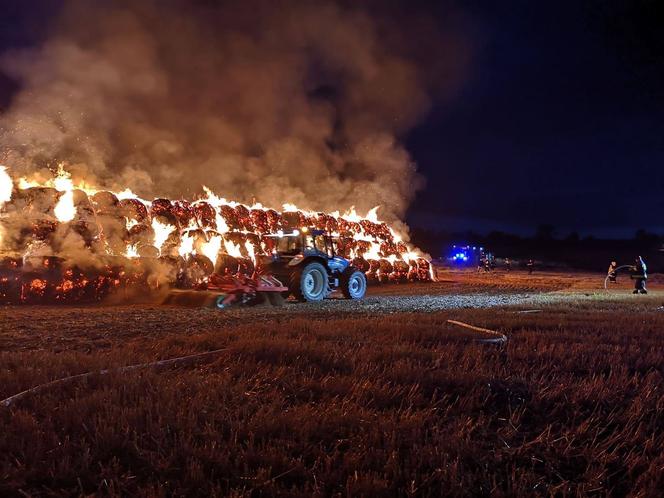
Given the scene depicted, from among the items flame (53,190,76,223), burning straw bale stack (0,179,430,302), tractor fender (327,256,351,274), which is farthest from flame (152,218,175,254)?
tractor fender (327,256,351,274)

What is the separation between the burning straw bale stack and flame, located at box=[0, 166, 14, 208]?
0.15 meters

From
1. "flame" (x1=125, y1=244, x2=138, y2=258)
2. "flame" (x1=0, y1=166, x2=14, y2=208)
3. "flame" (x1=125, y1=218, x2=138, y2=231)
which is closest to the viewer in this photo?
"flame" (x1=0, y1=166, x2=14, y2=208)

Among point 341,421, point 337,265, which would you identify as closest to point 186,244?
point 337,265

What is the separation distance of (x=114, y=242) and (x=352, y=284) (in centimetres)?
786

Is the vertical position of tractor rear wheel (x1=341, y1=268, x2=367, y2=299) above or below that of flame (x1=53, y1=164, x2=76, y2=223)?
below

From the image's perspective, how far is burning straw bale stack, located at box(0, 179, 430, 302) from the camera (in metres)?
15.2

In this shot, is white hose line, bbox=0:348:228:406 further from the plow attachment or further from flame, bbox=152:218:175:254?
flame, bbox=152:218:175:254

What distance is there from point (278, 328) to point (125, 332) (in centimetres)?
275

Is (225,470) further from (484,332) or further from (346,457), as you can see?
(484,332)

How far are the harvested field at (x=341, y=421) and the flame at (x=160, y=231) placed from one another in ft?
38.6

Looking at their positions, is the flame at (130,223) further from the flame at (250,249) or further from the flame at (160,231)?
the flame at (250,249)

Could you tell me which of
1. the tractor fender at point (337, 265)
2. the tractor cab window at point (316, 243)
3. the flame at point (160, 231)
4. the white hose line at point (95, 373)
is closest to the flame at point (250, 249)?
the flame at point (160, 231)

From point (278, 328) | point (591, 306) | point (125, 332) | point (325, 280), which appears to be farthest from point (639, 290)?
point (125, 332)

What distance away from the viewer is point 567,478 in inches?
128
